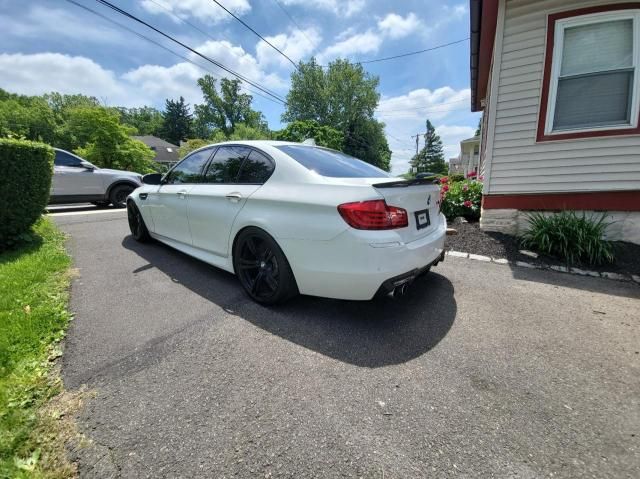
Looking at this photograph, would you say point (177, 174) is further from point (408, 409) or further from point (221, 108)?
point (221, 108)

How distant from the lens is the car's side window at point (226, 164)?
9.59 ft

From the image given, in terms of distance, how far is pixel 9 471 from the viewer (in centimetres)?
118

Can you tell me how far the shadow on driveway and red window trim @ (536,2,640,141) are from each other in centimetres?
291

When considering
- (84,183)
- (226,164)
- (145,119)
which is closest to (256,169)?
(226,164)

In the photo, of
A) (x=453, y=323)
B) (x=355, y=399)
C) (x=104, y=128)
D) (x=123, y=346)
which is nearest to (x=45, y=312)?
→ (x=123, y=346)

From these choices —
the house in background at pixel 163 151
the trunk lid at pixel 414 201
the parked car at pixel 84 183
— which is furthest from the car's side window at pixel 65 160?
the house in background at pixel 163 151

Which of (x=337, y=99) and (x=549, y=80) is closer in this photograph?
(x=549, y=80)

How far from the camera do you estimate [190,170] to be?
11.5 ft

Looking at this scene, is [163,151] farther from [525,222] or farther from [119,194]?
[525,222]

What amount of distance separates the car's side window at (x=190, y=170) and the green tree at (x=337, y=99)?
34.4 metres

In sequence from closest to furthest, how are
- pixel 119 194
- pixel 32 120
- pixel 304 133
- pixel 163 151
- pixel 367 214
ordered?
1. pixel 367 214
2. pixel 119 194
3. pixel 304 133
4. pixel 32 120
5. pixel 163 151

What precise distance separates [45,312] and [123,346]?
87cm

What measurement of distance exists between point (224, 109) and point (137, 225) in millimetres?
52849

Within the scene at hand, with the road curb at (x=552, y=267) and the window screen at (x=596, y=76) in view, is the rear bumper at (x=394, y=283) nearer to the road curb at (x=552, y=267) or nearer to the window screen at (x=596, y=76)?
the road curb at (x=552, y=267)
